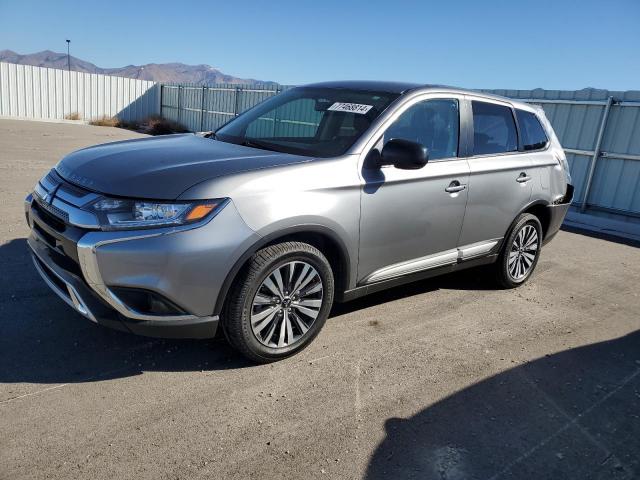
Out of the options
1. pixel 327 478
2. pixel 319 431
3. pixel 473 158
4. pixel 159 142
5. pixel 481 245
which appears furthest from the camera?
pixel 481 245

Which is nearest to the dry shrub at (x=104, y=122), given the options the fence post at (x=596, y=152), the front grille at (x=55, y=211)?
the fence post at (x=596, y=152)

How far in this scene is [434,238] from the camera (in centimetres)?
412

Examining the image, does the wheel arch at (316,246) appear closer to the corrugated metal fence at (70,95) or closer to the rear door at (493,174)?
the rear door at (493,174)

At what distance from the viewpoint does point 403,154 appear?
11.4ft

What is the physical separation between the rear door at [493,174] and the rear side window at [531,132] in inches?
5.3

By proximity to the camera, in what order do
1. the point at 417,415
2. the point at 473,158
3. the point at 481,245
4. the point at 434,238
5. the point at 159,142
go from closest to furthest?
the point at 417,415 < the point at 159,142 < the point at 434,238 < the point at 473,158 < the point at 481,245

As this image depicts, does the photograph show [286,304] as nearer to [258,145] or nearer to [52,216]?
[258,145]

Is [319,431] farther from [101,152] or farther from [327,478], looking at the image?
[101,152]

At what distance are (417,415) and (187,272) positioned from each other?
60.9 inches

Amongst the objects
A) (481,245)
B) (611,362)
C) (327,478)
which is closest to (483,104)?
(481,245)

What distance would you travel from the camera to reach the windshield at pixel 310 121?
3736 millimetres

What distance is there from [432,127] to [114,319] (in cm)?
276

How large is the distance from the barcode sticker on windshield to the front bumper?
4.94 feet

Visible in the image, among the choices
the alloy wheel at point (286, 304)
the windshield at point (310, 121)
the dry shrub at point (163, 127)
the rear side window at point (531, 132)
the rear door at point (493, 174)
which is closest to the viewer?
the alloy wheel at point (286, 304)
